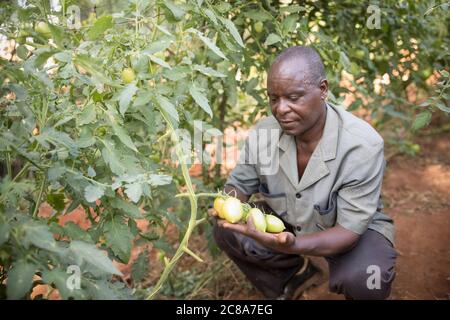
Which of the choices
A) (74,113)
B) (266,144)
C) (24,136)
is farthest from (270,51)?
(24,136)

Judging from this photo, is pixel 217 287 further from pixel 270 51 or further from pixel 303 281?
pixel 270 51

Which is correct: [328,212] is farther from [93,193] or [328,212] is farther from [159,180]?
[93,193]

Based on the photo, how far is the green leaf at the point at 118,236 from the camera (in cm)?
155

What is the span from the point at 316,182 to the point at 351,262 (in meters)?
0.35

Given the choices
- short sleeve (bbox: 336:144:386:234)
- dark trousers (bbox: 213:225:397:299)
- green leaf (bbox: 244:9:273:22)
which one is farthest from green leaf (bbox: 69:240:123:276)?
green leaf (bbox: 244:9:273:22)

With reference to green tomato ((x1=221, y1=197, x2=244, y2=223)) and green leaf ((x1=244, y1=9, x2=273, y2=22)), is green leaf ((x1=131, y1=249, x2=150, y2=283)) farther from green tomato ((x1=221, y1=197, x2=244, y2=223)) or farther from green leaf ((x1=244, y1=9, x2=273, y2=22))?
green leaf ((x1=244, y1=9, x2=273, y2=22))

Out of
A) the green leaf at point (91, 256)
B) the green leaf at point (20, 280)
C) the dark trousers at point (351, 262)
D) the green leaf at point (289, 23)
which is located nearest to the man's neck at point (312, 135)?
the green leaf at point (289, 23)

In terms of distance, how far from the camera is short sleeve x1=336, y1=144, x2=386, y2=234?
1803 mm

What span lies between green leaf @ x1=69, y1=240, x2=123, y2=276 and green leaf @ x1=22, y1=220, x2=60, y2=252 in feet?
0.18

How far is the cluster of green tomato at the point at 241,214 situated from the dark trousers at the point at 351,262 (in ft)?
1.39

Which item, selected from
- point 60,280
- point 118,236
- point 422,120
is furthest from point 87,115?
point 422,120

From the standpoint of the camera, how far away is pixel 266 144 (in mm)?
2113

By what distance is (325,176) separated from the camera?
1902 millimetres
